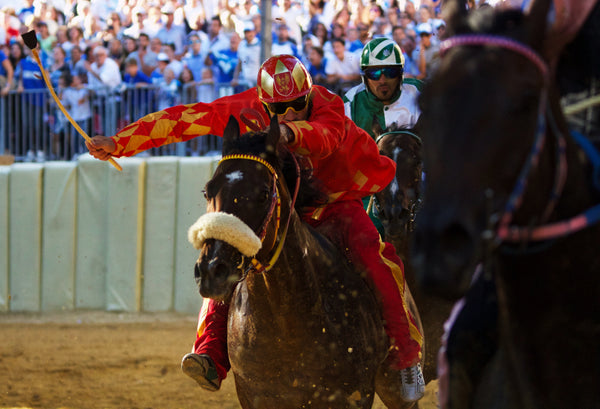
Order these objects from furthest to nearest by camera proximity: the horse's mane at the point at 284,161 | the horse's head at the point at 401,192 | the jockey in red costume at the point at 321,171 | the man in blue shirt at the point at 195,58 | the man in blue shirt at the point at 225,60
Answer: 1. the man in blue shirt at the point at 195,58
2. the man in blue shirt at the point at 225,60
3. the horse's head at the point at 401,192
4. the jockey in red costume at the point at 321,171
5. the horse's mane at the point at 284,161

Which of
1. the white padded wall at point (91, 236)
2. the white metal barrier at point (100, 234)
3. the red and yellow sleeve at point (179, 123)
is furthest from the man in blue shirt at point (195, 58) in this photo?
the red and yellow sleeve at point (179, 123)

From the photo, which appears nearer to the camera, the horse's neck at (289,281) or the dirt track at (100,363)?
the horse's neck at (289,281)

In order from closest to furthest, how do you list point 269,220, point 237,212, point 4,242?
point 237,212 < point 269,220 < point 4,242

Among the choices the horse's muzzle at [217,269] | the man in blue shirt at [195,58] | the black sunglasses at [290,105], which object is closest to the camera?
the horse's muzzle at [217,269]

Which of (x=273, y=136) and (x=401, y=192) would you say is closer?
(x=273, y=136)

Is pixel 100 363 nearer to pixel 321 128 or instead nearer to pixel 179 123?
pixel 179 123

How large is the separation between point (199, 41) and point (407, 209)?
6.74 m

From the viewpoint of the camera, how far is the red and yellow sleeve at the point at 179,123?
3.96 meters

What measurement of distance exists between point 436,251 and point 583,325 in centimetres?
60

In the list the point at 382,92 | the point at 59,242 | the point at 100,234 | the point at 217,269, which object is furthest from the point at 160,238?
the point at 217,269

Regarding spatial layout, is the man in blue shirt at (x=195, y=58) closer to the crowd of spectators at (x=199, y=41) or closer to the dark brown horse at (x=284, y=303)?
the crowd of spectators at (x=199, y=41)

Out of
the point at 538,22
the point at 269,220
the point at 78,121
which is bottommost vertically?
the point at 78,121

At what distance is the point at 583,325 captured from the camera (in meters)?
2.12

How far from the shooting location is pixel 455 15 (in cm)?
207
